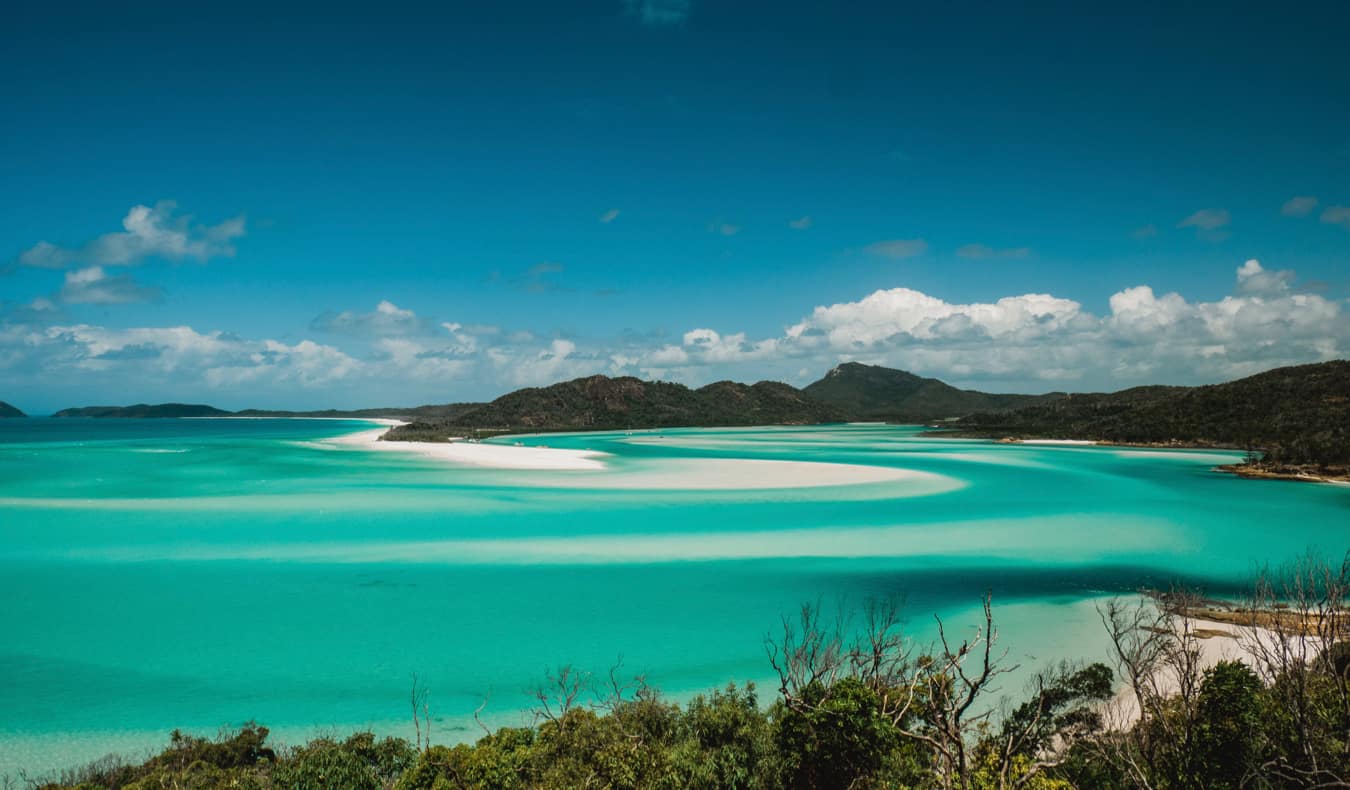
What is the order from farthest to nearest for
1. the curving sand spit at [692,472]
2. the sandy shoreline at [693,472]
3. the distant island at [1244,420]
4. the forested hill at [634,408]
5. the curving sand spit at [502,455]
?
the forested hill at [634,408]
the curving sand spit at [502,455]
the distant island at [1244,420]
the sandy shoreline at [693,472]
the curving sand spit at [692,472]

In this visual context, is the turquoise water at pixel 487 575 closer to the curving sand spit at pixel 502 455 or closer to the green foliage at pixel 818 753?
the green foliage at pixel 818 753

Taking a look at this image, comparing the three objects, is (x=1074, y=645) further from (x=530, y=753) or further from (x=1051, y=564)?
(x=530, y=753)

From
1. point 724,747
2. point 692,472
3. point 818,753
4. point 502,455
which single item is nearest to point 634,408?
point 502,455

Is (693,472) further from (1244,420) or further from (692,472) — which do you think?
(1244,420)

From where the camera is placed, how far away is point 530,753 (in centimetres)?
986

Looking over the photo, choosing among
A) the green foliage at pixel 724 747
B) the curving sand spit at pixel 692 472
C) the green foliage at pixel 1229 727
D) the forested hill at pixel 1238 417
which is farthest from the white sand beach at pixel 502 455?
the forested hill at pixel 1238 417

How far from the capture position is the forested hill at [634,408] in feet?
427

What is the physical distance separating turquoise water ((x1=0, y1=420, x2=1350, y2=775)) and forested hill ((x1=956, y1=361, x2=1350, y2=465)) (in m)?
13.3

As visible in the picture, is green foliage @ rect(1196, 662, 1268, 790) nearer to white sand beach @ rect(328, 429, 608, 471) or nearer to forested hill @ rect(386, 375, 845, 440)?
white sand beach @ rect(328, 429, 608, 471)

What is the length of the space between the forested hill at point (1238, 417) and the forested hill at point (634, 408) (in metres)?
62.8

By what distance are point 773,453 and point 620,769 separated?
63.8 metres

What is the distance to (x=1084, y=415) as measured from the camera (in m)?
98.1

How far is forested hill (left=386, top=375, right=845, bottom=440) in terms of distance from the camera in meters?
130

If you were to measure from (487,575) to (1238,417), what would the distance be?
8043 cm
